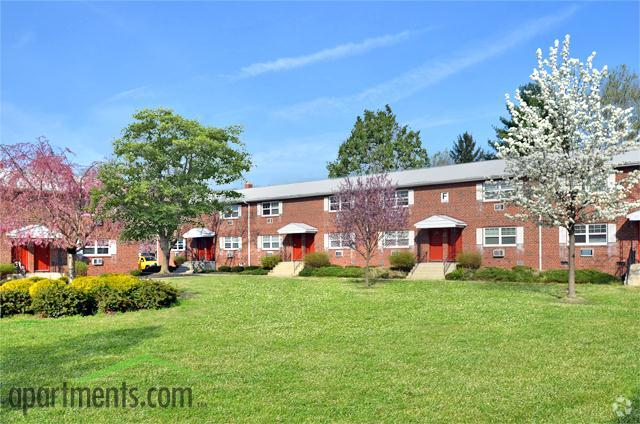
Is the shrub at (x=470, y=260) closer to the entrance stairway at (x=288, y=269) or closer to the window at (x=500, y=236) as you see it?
the window at (x=500, y=236)

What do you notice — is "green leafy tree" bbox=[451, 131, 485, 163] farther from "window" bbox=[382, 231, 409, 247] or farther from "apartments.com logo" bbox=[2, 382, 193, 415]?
"apartments.com logo" bbox=[2, 382, 193, 415]

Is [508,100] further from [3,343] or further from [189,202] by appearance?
[189,202]

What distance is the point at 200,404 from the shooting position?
688cm

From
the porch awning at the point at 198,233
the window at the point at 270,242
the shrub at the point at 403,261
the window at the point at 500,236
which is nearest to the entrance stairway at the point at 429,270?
the shrub at the point at 403,261

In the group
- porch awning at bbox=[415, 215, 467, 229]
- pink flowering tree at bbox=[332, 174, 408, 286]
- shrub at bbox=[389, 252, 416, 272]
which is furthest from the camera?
shrub at bbox=[389, 252, 416, 272]

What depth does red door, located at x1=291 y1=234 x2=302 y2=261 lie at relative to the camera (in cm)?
3938

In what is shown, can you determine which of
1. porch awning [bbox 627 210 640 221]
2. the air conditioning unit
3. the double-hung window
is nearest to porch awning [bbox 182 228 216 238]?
the double-hung window

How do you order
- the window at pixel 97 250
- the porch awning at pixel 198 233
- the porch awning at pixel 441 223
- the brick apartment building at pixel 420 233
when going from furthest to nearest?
1. the porch awning at pixel 198 233
2. the window at pixel 97 250
3. the porch awning at pixel 441 223
4. the brick apartment building at pixel 420 233

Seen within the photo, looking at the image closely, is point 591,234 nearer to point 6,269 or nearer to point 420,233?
point 420,233

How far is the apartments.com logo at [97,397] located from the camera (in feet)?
22.9

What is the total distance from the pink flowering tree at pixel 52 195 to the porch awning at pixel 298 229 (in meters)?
18.9

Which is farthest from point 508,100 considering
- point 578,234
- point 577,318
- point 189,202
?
point 189,202

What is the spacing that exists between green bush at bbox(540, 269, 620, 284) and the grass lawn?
8.80 metres

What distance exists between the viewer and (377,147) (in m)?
62.4
